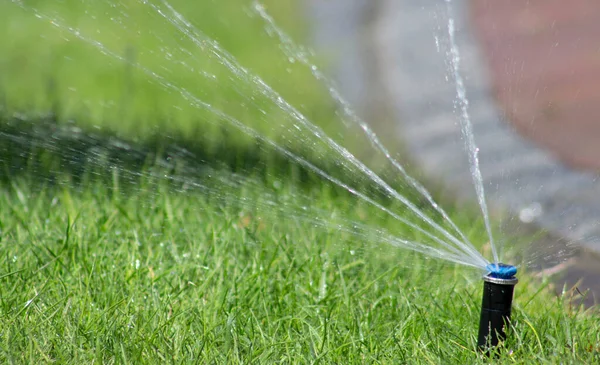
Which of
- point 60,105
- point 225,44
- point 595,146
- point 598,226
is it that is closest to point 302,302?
point 598,226

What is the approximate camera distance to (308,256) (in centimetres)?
279

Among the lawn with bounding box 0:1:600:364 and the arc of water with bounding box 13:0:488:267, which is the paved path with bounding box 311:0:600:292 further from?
the arc of water with bounding box 13:0:488:267

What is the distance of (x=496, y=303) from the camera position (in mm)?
2049

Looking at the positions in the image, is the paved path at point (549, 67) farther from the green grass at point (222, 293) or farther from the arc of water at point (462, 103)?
the green grass at point (222, 293)

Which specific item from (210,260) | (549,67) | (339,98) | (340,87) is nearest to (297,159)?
(210,260)

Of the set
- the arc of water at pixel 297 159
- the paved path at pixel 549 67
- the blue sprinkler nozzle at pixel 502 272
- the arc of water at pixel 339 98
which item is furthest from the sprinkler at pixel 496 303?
the paved path at pixel 549 67

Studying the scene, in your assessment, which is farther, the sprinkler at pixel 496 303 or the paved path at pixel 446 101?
the paved path at pixel 446 101

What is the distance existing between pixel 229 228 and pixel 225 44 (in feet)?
12.0

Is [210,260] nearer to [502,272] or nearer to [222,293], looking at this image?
[222,293]

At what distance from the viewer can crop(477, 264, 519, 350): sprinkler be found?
2.02m

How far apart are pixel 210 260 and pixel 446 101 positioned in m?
3.10

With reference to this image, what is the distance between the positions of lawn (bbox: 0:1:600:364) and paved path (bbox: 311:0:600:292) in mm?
442

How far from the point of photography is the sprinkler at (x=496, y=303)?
2.02 meters

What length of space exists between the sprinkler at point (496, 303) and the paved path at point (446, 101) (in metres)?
0.99
